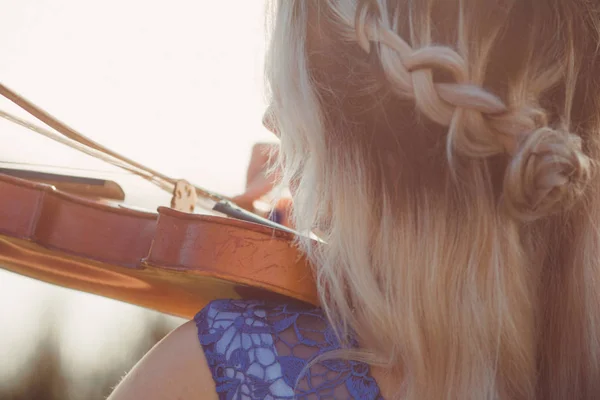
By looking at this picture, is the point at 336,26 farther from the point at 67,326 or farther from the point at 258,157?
the point at 67,326

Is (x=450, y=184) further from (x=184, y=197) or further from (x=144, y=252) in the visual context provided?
(x=184, y=197)

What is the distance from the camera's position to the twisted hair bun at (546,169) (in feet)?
1.35

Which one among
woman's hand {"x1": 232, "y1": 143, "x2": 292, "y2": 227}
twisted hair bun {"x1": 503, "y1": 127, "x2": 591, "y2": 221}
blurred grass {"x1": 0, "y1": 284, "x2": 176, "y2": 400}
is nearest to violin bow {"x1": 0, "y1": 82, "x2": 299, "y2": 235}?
woman's hand {"x1": 232, "y1": 143, "x2": 292, "y2": 227}

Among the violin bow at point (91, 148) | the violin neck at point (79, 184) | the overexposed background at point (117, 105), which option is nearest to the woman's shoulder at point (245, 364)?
the violin bow at point (91, 148)

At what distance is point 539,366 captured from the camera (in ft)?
1.75

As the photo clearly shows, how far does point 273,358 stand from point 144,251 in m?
0.20

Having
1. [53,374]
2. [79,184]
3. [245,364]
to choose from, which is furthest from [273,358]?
[53,374]

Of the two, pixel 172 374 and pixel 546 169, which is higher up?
pixel 546 169

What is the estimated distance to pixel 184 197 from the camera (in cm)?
103

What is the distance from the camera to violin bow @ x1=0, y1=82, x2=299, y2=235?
34.3 inches

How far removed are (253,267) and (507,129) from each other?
236 millimetres

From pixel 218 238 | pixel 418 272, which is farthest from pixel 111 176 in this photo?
pixel 418 272

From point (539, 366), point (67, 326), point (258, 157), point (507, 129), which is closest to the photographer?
point (507, 129)

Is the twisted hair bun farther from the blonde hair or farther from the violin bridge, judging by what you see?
the violin bridge
